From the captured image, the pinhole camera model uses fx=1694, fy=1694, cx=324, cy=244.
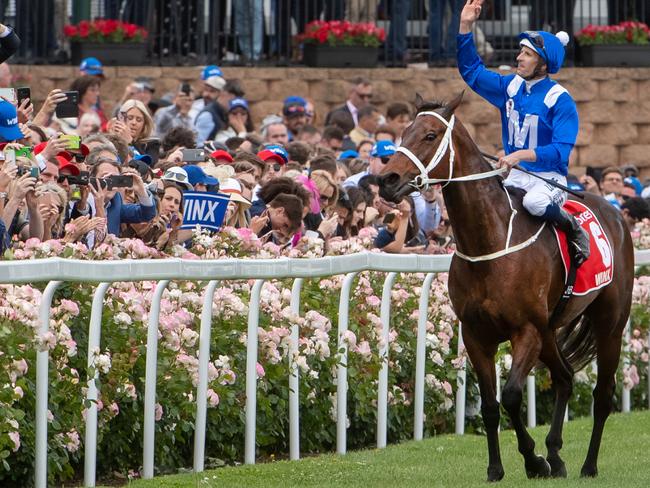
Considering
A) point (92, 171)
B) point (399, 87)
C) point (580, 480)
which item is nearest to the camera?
point (580, 480)

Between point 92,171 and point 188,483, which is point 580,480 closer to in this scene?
point 188,483

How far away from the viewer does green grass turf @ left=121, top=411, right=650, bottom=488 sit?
7.62 m

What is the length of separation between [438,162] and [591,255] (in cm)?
122

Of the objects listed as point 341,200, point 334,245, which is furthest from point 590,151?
point 334,245

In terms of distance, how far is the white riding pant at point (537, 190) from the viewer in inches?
327

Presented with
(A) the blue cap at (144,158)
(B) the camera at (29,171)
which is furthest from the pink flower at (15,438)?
(A) the blue cap at (144,158)

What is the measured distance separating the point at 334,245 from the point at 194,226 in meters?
0.85

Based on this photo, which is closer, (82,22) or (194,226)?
(194,226)

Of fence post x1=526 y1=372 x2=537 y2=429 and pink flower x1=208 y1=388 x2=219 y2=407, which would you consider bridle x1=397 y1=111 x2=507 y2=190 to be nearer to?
pink flower x1=208 y1=388 x2=219 y2=407

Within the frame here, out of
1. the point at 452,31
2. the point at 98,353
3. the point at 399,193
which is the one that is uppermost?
the point at 452,31

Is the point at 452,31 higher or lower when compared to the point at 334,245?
higher

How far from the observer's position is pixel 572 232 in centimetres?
849

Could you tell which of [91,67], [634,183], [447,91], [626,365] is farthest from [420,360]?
[447,91]

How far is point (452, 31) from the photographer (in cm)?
2038
